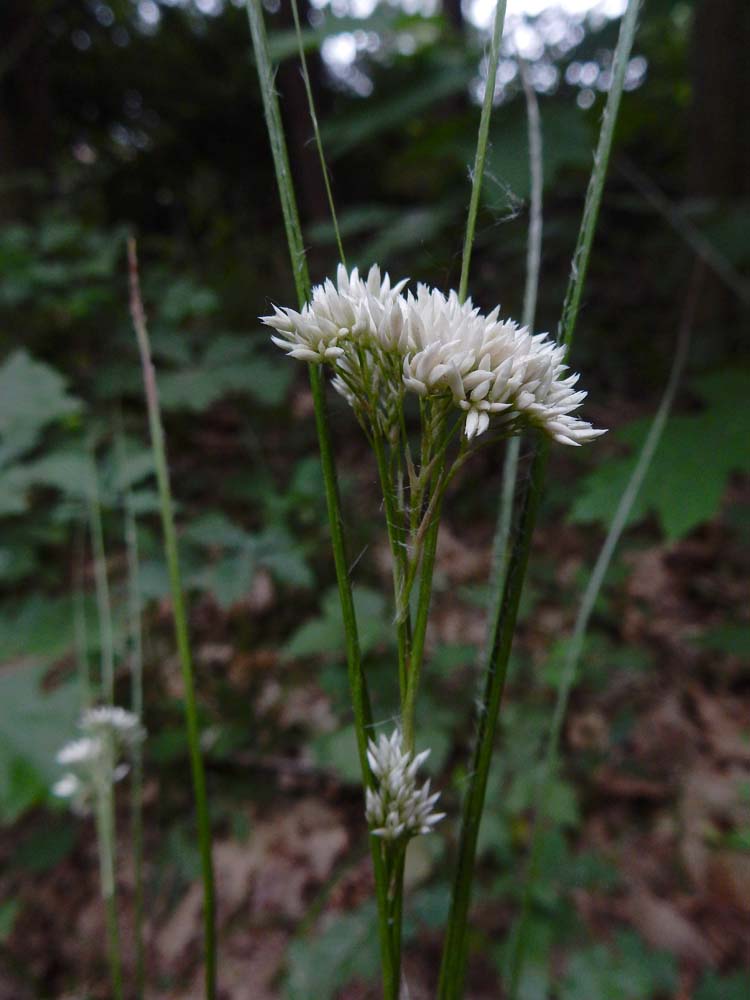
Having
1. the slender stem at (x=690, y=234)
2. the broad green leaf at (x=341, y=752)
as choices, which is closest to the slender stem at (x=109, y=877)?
the broad green leaf at (x=341, y=752)

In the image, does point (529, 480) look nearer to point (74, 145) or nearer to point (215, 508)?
point (215, 508)

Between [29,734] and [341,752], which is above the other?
[29,734]

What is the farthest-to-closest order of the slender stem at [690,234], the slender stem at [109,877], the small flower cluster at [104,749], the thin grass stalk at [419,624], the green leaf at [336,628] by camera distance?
the green leaf at [336,628], the slender stem at [690,234], the small flower cluster at [104,749], the slender stem at [109,877], the thin grass stalk at [419,624]

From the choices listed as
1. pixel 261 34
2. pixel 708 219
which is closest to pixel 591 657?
pixel 708 219

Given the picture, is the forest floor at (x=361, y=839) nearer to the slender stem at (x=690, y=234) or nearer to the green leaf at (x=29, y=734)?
the green leaf at (x=29, y=734)

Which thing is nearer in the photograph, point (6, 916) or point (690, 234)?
point (6, 916)

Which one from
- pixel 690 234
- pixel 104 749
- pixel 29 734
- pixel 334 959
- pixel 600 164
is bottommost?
pixel 334 959

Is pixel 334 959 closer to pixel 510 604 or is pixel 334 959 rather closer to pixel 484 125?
pixel 510 604

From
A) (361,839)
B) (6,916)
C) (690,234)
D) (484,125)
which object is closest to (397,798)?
(484,125)
